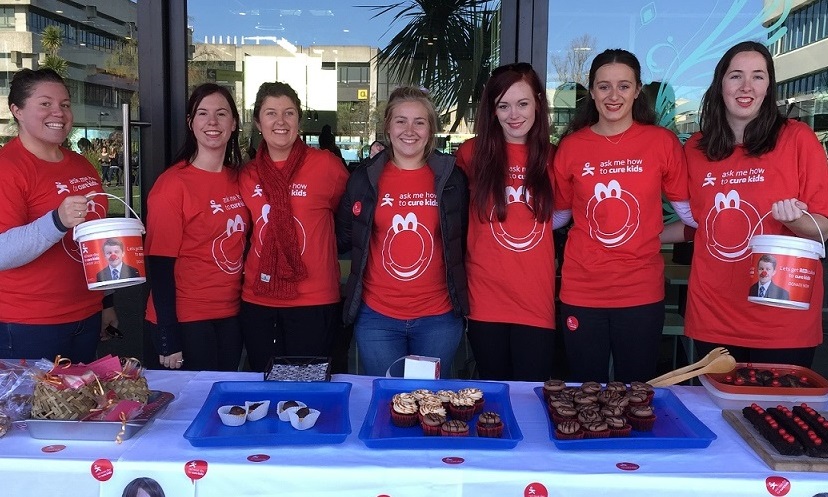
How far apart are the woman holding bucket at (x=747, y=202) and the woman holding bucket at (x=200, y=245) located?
167cm

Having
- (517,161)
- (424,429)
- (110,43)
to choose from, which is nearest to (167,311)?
(424,429)

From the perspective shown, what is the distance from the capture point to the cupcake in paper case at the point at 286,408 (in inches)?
67.6

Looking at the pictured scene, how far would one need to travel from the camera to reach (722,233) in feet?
7.81

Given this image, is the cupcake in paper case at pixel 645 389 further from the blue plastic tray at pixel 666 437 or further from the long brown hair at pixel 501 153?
the long brown hair at pixel 501 153

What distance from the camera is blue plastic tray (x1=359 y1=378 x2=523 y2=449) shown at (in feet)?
5.26

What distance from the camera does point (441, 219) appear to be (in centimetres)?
254

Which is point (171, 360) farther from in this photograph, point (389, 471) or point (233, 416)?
point (389, 471)

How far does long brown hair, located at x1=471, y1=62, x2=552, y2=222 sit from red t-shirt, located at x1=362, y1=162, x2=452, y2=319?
0.19 metres

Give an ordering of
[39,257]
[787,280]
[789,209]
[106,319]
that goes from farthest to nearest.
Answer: [106,319], [39,257], [789,209], [787,280]

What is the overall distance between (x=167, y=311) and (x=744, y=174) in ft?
6.53

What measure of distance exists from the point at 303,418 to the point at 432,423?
300mm

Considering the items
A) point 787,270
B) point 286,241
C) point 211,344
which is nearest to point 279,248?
point 286,241

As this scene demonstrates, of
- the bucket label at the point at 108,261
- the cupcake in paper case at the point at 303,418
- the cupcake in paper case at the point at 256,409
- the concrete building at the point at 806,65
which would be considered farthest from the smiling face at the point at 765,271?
the concrete building at the point at 806,65

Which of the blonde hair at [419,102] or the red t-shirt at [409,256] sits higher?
the blonde hair at [419,102]
